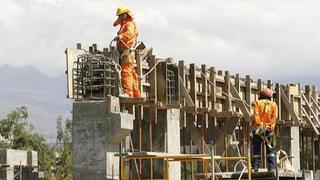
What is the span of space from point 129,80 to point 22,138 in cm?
3631

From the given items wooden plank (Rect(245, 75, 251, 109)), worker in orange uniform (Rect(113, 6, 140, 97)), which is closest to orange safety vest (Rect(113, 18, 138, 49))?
worker in orange uniform (Rect(113, 6, 140, 97))

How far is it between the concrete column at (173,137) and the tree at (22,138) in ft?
106

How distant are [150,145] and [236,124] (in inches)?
218

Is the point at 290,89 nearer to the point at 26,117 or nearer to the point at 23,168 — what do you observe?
the point at 23,168

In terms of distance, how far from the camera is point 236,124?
27.6 m

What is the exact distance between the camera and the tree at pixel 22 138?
55781 millimetres

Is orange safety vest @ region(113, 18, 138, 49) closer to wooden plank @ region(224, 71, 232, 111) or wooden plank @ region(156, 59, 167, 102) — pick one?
wooden plank @ region(156, 59, 167, 102)

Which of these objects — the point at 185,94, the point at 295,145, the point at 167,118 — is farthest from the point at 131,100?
the point at 295,145

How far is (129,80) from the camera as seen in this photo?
20.7m

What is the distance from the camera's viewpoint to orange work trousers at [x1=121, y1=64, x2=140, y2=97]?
2064 cm

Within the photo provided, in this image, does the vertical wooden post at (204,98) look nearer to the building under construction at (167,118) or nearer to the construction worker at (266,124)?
the building under construction at (167,118)

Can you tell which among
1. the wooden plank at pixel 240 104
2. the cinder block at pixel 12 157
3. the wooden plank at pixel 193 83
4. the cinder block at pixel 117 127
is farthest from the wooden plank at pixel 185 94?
the cinder block at pixel 12 157

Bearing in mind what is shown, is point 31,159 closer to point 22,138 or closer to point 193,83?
point 193,83

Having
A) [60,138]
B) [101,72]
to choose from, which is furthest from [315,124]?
[60,138]
